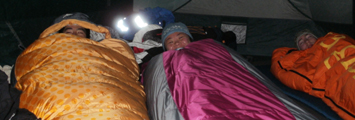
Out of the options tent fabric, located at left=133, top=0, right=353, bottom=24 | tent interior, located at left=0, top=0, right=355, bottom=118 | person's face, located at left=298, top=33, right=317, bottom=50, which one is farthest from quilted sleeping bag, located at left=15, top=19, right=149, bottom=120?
tent fabric, located at left=133, top=0, right=353, bottom=24

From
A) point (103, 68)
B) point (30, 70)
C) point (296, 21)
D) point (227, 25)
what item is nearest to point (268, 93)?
point (103, 68)

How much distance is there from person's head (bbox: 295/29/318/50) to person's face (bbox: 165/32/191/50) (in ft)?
3.21

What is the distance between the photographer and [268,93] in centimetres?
113

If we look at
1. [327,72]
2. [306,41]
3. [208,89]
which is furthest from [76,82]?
[306,41]

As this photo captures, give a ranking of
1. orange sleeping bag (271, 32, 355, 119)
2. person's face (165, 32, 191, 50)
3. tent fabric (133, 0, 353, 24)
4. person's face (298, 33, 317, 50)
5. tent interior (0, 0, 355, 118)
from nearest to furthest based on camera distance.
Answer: orange sleeping bag (271, 32, 355, 119), person's face (165, 32, 191, 50), person's face (298, 33, 317, 50), tent interior (0, 0, 355, 118), tent fabric (133, 0, 353, 24)

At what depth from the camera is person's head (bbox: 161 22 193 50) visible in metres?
1.85

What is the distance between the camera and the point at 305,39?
2012 millimetres

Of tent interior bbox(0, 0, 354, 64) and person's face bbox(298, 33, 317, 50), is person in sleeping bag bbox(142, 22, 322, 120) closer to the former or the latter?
person's face bbox(298, 33, 317, 50)

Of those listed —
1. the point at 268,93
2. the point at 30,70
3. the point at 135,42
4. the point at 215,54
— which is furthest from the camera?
the point at 135,42

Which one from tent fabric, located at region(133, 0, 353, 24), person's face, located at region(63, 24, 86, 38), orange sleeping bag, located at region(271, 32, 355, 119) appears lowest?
orange sleeping bag, located at region(271, 32, 355, 119)

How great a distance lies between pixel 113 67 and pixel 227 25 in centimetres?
188

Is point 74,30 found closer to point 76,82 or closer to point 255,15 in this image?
point 76,82

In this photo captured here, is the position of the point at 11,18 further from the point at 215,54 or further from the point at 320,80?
the point at 320,80

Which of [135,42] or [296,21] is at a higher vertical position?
[296,21]
